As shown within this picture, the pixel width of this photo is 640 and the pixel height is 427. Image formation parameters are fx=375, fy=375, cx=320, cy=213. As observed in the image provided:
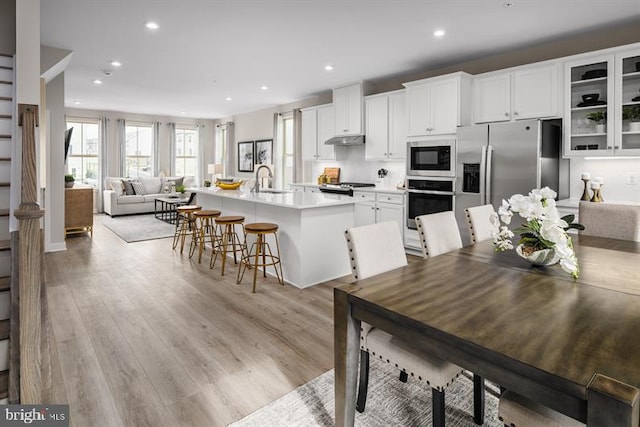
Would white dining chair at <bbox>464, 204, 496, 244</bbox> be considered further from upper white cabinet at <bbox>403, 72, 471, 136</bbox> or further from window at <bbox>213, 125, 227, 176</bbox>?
window at <bbox>213, 125, 227, 176</bbox>

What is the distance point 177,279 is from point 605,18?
513cm

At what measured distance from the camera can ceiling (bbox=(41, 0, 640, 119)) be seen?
3.45m

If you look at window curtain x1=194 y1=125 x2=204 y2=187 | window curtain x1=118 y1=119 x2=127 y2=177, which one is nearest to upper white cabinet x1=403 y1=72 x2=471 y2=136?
window curtain x1=194 y1=125 x2=204 y2=187

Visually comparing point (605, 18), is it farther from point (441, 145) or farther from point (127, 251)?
point (127, 251)

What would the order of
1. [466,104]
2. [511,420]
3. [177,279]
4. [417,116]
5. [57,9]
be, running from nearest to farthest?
[511,420]
[57,9]
[177,279]
[466,104]
[417,116]

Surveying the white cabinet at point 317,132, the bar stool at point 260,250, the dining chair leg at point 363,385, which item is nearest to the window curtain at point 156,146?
the white cabinet at point 317,132

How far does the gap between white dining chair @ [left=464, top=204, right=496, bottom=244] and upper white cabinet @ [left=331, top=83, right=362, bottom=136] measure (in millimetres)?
3821

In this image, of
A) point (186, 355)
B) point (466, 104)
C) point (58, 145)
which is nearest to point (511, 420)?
point (186, 355)

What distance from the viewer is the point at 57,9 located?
141 inches

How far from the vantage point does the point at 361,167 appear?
6.75 meters

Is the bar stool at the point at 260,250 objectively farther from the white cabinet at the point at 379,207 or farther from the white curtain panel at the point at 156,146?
the white curtain panel at the point at 156,146

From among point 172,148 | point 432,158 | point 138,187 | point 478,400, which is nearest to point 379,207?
point 432,158

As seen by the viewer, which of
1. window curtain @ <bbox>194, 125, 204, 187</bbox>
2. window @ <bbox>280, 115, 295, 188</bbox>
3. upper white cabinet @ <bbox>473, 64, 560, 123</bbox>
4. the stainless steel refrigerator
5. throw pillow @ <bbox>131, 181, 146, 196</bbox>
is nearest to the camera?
the stainless steel refrigerator

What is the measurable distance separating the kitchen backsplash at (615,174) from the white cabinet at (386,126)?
7.49 feet
